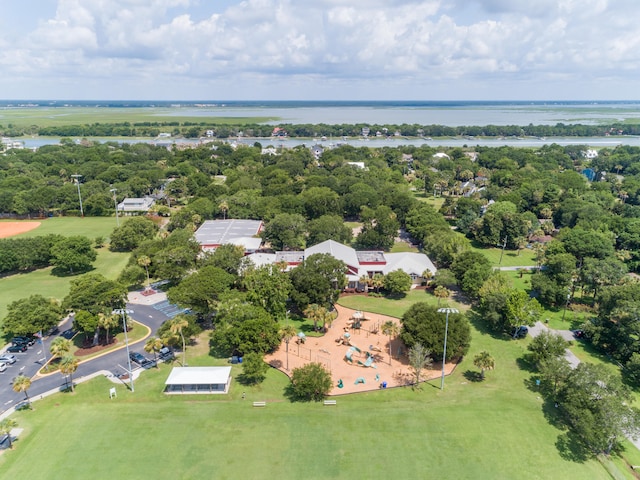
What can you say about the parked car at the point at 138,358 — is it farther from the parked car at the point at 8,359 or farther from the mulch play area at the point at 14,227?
the mulch play area at the point at 14,227

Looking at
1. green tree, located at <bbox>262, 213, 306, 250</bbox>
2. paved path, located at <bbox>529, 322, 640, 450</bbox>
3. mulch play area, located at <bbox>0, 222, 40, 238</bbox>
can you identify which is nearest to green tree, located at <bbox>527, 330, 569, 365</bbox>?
paved path, located at <bbox>529, 322, 640, 450</bbox>

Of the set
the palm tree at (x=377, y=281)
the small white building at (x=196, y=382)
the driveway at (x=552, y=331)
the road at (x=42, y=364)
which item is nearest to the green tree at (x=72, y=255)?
the road at (x=42, y=364)

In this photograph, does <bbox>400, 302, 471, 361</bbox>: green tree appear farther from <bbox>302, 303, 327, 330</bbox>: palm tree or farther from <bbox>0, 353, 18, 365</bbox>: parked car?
<bbox>0, 353, 18, 365</bbox>: parked car

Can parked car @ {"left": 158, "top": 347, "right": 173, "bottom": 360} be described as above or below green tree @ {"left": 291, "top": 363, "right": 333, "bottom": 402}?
below

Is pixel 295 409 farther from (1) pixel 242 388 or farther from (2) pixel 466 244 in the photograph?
(2) pixel 466 244

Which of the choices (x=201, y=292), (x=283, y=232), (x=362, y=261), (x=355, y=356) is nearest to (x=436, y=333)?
(x=355, y=356)

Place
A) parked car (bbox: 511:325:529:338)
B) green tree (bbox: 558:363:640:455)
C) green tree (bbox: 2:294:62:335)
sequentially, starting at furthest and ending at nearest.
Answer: parked car (bbox: 511:325:529:338)
green tree (bbox: 2:294:62:335)
green tree (bbox: 558:363:640:455)

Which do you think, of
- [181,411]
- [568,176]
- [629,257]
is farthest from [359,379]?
[568,176]
